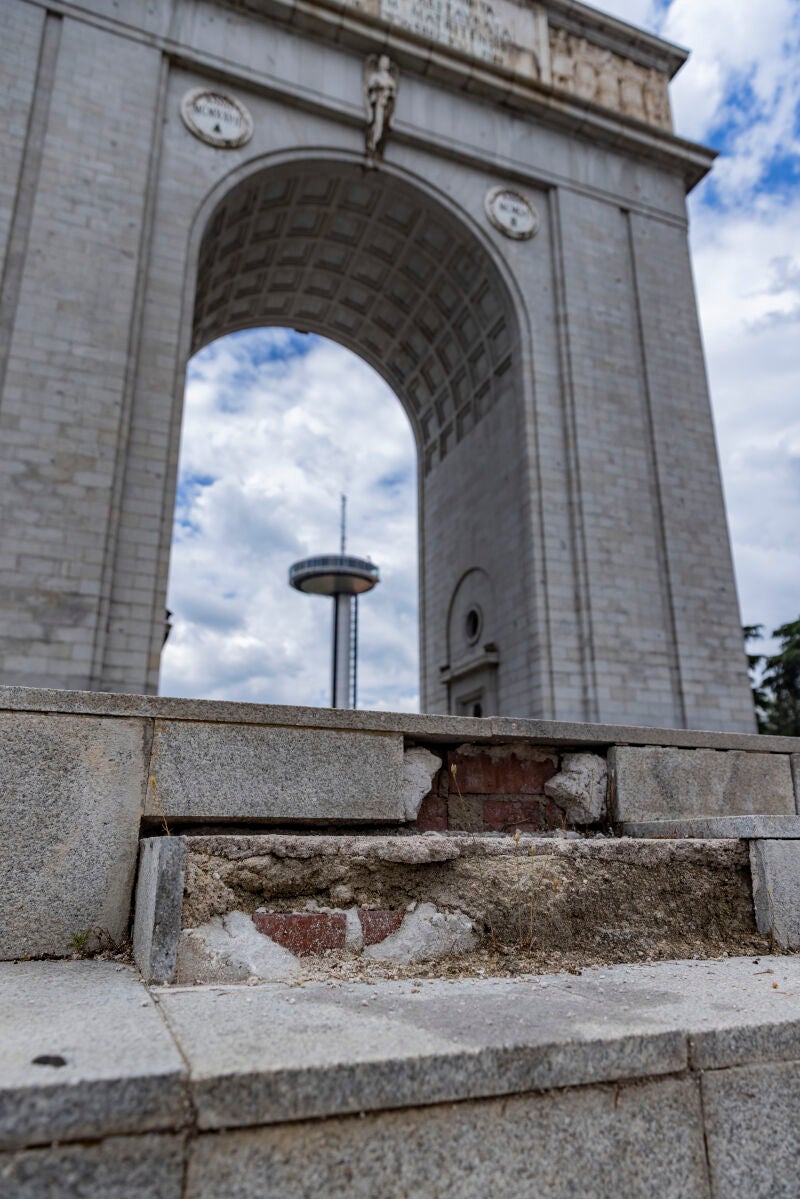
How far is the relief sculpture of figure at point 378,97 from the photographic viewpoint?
13312 millimetres

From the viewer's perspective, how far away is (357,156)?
13.5m

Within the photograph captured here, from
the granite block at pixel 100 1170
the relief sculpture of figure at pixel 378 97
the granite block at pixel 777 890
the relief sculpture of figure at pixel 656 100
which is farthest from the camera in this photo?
the relief sculpture of figure at pixel 656 100

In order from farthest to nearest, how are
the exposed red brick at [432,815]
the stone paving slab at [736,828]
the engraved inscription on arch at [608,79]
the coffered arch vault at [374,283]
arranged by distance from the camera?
1. the engraved inscription on arch at [608,79]
2. the coffered arch vault at [374,283]
3. the exposed red brick at [432,815]
4. the stone paving slab at [736,828]

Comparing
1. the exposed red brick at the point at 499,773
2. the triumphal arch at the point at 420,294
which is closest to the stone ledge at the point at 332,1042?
the exposed red brick at the point at 499,773

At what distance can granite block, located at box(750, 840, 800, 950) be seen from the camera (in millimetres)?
3059

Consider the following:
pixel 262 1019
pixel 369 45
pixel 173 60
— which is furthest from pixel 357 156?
pixel 262 1019

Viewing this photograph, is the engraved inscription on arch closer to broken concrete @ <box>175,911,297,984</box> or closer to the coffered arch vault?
the coffered arch vault

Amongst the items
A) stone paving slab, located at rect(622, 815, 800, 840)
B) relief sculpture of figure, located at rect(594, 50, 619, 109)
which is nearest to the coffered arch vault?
relief sculpture of figure, located at rect(594, 50, 619, 109)

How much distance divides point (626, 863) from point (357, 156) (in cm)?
1375

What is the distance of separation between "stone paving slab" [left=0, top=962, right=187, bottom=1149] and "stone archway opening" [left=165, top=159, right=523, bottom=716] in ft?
39.4

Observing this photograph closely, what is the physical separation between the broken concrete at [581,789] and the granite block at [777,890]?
882 millimetres

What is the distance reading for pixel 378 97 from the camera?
43.7ft

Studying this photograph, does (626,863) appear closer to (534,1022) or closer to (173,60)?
(534,1022)

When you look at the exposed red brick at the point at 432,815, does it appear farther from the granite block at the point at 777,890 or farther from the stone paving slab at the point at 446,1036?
the granite block at the point at 777,890
